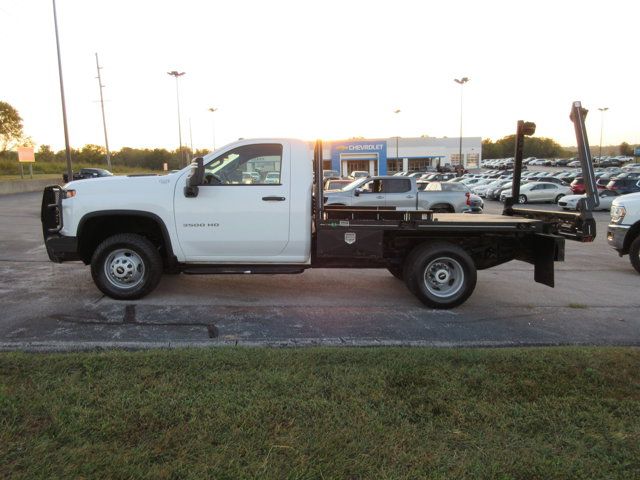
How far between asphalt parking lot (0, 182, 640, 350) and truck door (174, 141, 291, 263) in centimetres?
76

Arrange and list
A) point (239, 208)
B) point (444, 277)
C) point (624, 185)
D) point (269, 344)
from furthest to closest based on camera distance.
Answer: point (624, 185)
point (444, 277)
point (239, 208)
point (269, 344)

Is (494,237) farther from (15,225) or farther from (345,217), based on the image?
(15,225)

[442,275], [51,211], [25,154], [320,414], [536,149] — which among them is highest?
[536,149]

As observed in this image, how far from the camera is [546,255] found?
6.78 meters

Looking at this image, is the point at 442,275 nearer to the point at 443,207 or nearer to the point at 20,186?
the point at 443,207

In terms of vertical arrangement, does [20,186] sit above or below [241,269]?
above

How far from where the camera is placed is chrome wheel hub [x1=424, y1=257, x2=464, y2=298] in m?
6.73

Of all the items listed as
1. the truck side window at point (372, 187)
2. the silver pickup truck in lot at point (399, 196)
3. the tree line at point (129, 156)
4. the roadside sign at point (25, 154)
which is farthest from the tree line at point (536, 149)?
the truck side window at point (372, 187)

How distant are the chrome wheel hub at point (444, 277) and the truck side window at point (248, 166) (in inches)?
91.0

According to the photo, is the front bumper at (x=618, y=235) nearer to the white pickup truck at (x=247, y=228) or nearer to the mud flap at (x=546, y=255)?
the white pickup truck at (x=247, y=228)

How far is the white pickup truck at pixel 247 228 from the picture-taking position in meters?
6.58

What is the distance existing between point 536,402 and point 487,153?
144082 millimetres

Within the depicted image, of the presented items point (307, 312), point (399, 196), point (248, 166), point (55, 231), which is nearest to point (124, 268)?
point (55, 231)

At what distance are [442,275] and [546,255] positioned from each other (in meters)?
1.38
